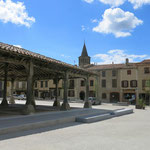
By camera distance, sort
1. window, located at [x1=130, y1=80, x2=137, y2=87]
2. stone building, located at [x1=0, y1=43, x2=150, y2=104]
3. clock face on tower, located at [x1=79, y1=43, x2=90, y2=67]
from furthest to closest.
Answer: clock face on tower, located at [x1=79, y1=43, x2=90, y2=67], window, located at [x1=130, y1=80, x2=137, y2=87], stone building, located at [x1=0, y1=43, x2=150, y2=104]

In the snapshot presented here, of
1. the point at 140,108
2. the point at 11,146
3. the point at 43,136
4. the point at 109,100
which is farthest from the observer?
the point at 109,100

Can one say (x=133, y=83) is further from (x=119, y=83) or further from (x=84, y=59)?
(x=84, y=59)

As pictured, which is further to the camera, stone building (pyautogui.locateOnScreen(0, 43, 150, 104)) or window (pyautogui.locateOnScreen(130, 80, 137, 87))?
window (pyautogui.locateOnScreen(130, 80, 137, 87))

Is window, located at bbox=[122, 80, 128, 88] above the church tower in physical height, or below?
below

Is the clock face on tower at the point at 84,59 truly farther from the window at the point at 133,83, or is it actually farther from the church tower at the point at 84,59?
the window at the point at 133,83

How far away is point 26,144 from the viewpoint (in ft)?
19.0

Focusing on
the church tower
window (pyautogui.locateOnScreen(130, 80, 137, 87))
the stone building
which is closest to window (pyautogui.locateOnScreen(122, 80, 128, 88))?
the stone building

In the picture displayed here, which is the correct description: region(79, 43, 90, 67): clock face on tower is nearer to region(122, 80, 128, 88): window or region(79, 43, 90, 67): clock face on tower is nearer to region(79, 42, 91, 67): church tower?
region(79, 42, 91, 67): church tower

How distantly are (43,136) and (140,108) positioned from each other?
704 inches

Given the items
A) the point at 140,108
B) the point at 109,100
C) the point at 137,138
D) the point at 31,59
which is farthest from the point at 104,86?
the point at 137,138

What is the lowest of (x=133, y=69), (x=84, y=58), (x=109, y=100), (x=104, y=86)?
(x=109, y=100)

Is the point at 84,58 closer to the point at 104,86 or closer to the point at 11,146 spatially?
the point at 104,86

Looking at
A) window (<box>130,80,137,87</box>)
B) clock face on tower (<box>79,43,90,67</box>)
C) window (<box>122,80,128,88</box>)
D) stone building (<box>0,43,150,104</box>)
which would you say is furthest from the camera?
clock face on tower (<box>79,43,90,67</box>)

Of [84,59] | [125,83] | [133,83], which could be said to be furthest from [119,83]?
[84,59]
